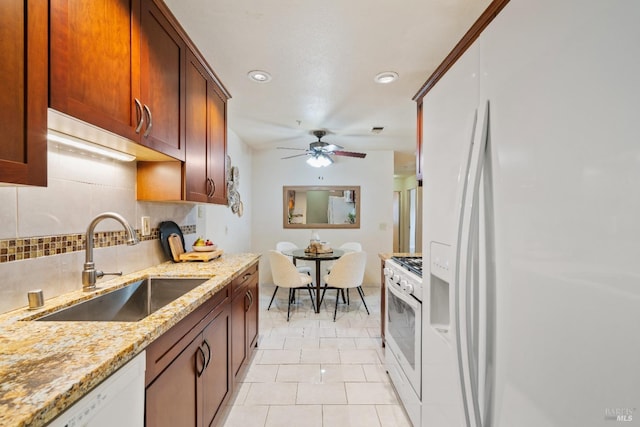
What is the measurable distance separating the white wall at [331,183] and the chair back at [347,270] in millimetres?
1548

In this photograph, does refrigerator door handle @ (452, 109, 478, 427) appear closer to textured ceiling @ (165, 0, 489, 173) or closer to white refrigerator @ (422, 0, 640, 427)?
white refrigerator @ (422, 0, 640, 427)

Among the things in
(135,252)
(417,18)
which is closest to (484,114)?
(417,18)

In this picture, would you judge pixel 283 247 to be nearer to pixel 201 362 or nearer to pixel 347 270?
pixel 347 270

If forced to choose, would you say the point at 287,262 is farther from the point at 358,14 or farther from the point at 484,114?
the point at 484,114

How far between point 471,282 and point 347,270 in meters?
2.65

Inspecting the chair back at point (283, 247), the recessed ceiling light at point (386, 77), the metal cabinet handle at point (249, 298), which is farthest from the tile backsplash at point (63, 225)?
the chair back at point (283, 247)

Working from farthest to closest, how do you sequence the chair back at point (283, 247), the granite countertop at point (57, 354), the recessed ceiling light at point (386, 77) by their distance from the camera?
the chair back at point (283, 247)
the recessed ceiling light at point (386, 77)
the granite countertop at point (57, 354)

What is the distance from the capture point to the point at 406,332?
172 cm

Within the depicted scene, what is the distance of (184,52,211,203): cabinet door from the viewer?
1.84 metres

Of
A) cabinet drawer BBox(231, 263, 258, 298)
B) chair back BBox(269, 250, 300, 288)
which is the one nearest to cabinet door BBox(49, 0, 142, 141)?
cabinet drawer BBox(231, 263, 258, 298)

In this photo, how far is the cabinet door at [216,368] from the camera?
1.43 m

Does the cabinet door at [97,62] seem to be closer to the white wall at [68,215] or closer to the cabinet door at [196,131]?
the white wall at [68,215]

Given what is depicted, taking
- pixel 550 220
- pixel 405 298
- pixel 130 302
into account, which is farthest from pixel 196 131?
pixel 550 220

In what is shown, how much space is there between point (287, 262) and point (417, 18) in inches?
103
